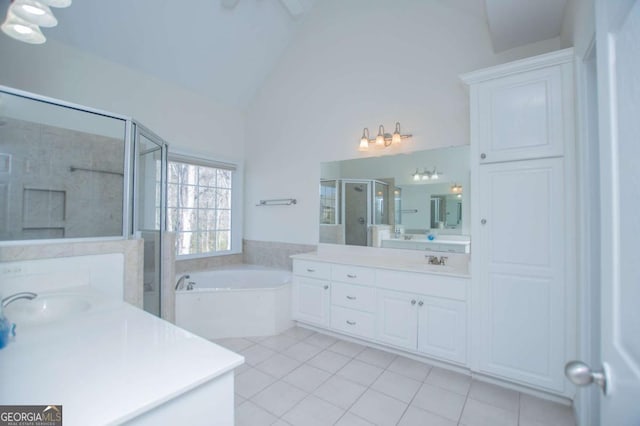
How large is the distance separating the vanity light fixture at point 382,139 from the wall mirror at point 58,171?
2141 mm

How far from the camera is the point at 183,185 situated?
365 centimetres

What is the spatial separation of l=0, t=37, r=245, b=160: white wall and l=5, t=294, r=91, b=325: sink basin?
1.54 meters

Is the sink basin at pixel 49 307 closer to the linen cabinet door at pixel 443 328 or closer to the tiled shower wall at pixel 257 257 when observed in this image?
the tiled shower wall at pixel 257 257

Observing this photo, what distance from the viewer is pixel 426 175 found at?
2785mm

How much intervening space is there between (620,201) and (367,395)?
1.89 meters

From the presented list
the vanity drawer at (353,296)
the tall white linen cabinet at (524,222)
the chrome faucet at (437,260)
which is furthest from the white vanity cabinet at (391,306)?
the chrome faucet at (437,260)

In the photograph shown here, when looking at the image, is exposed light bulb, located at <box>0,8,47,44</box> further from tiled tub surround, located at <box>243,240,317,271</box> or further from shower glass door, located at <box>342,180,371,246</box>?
tiled tub surround, located at <box>243,240,317,271</box>

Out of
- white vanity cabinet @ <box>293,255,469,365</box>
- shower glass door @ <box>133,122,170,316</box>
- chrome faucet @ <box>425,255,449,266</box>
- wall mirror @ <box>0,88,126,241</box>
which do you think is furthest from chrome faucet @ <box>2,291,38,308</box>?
chrome faucet @ <box>425,255,449,266</box>

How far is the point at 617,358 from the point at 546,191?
1.62 metres

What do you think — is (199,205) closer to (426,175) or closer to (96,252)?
(96,252)

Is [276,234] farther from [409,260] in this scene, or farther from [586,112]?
[586,112]

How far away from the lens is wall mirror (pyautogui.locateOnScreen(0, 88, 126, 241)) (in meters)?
1.86

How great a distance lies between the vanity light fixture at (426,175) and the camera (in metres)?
2.71

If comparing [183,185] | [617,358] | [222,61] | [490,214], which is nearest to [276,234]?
[183,185]
